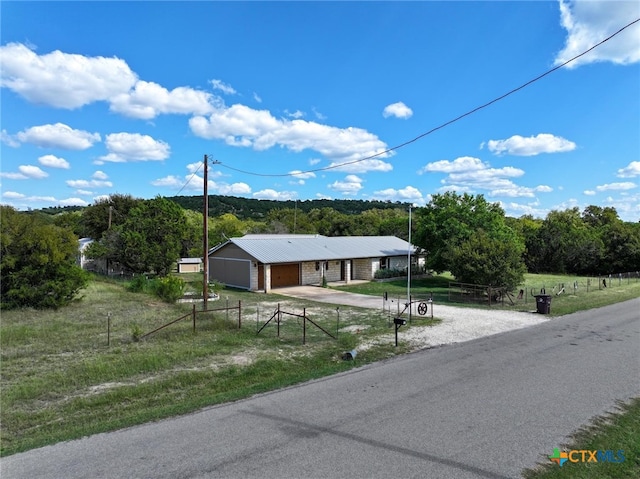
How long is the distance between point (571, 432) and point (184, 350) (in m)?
8.98

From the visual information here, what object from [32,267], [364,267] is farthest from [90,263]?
[364,267]

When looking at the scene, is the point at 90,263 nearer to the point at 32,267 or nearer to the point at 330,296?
the point at 32,267

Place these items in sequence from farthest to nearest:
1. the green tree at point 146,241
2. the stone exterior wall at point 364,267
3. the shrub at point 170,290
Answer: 1. the stone exterior wall at point 364,267
2. the green tree at point 146,241
3. the shrub at point 170,290

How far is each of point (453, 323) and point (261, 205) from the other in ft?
402

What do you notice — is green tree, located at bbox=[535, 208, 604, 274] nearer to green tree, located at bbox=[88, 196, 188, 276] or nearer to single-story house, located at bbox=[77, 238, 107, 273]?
green tree, located at bbox=[88, 196, 188, 276]

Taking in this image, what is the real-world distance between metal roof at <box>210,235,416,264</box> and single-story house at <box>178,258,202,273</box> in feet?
44.0

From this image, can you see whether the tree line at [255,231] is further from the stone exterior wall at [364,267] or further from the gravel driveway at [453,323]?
the gravel driveway at [453,323]

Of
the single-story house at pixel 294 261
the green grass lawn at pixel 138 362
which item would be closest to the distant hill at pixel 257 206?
the single-story house at pixel 294 261

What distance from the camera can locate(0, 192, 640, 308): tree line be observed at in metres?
17.5

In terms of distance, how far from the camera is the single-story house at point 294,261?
28875 mm

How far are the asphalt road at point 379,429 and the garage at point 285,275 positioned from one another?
20.5 meters

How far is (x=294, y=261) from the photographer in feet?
97.9

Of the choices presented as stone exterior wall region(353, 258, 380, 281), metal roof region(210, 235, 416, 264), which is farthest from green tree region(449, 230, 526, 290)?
stone exterior wall region(353, 258, 380, 281)

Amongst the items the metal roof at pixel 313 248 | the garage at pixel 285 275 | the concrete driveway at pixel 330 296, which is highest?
the metal roof at pixel 313 248
